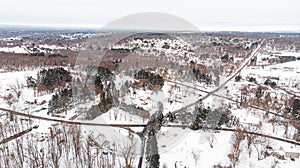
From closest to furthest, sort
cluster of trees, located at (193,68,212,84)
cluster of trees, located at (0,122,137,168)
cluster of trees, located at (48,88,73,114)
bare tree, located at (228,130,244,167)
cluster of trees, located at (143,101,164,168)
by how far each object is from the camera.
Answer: cluster of trees, located at (143,101,164,168)
cluster of trees, located at (0,122,137,168)
bare tree, located at (228,130,244,167)
cluster of trees, located at (48,88,73,114)
cluster of trees, located at (193,68,212,84)

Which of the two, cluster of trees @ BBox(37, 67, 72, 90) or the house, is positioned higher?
cluster of trees @ BBox(37, 67, 72, 90)

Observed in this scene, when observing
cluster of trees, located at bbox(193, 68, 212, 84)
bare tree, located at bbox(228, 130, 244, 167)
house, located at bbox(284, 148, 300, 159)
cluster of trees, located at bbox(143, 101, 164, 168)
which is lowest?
house, located at bbox(284, 148, 300, 159)

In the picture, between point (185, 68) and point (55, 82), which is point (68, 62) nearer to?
point (55, 82)

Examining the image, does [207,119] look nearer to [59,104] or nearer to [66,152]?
[66,152]

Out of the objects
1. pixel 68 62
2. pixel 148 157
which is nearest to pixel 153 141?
pixel 148 157

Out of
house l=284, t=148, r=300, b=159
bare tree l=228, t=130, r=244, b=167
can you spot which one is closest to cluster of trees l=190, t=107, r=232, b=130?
bare tree l=228, t=130, r=244, b=167

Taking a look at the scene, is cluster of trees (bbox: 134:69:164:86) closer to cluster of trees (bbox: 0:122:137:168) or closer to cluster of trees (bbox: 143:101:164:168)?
cluster of trees (bbox: 143:101:164:168)

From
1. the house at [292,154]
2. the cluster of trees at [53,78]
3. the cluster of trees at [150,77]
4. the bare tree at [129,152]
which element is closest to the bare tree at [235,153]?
the house at [292,154]
